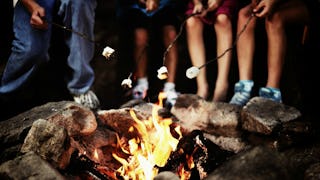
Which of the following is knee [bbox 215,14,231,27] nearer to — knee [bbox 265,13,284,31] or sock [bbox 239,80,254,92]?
knee [bbox 265,13,284,31]

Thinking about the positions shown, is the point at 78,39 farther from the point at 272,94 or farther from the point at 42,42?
the point at 272,94

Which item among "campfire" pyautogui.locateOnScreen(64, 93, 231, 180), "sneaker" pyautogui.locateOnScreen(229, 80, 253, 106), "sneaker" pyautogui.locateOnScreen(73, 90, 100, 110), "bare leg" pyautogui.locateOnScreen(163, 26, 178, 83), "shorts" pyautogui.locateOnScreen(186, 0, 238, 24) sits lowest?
"campfire" pyautogui.locateOnScreen(64, 93, 231, 180)

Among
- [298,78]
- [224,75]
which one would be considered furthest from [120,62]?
[298,78]

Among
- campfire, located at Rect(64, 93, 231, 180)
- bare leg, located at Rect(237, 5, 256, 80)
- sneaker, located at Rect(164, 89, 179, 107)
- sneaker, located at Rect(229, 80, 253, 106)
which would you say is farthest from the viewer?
sneaker, located at Rect(164, 89, 179, 107)

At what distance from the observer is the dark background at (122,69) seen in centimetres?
496

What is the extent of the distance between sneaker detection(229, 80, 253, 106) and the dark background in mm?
821

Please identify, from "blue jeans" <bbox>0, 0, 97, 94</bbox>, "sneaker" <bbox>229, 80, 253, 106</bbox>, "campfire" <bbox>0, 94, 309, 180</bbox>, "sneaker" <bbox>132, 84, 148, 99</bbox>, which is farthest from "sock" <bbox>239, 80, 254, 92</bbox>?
"blue jeans" <bbox>0, 0, 97, 94</bbox>

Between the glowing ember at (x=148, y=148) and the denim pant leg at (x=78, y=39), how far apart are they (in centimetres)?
105

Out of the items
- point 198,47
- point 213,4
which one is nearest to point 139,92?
point 198,47

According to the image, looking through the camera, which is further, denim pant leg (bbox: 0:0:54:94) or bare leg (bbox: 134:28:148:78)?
bare leg (bbox: 134:28:148:78)

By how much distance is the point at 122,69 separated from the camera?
6137 millimetres

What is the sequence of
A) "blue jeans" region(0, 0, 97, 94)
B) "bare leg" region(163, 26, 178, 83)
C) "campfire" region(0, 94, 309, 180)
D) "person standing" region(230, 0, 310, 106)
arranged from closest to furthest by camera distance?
"campfire" region(0, 94, 309, 180) < "person standing" region(230, 0, 310, 106) < "blue jeans" region(0, 0, 97, 94) < "bare leg" region(163, 26, 178, 83)

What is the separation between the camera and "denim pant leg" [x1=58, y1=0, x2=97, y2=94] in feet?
15.0

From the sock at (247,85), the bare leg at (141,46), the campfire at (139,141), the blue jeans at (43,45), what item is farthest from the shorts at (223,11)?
the blue jeans at (43,45)
